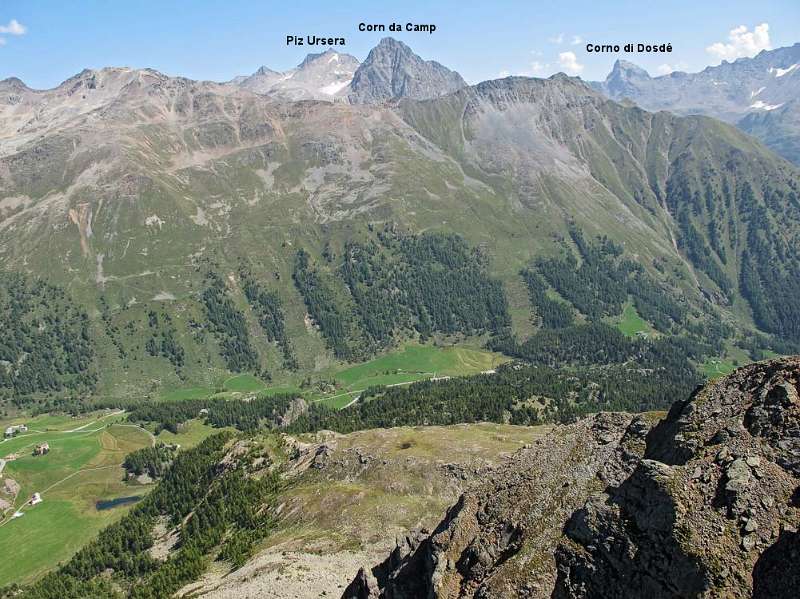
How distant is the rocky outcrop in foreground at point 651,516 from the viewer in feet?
114

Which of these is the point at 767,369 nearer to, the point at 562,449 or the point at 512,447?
the point at 562,449


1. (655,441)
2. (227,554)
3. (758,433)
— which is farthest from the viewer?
(227,554)

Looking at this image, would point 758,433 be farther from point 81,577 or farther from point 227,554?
point 81,577

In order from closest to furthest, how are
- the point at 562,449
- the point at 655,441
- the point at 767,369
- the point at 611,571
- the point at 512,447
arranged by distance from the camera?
Answer: the point at 611,571 → the point at 767,369 → the point at 655,441 → the point at 562,449 → the point at 512,447

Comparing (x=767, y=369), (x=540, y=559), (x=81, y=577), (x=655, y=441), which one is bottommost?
(x=81, y=577)

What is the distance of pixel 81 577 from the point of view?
14575 centimetres

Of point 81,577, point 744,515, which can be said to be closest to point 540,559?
point 744,515

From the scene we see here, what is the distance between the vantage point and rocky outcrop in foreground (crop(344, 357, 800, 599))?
3469 cm

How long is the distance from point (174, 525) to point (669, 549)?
15732cm

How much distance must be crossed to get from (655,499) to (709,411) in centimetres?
1596

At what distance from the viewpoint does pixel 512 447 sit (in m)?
140

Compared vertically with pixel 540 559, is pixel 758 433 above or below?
above

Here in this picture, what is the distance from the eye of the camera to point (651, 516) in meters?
37.5

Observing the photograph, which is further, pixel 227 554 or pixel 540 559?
pixel 227 554
